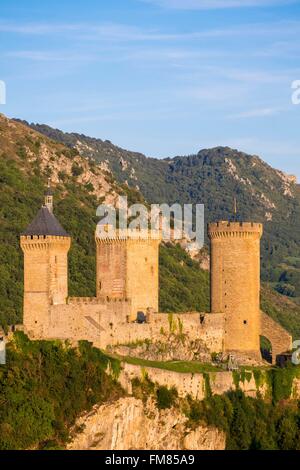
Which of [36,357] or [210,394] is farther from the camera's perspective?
[210,394]

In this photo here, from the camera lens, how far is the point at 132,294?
70.2 m

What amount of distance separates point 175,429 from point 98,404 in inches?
171

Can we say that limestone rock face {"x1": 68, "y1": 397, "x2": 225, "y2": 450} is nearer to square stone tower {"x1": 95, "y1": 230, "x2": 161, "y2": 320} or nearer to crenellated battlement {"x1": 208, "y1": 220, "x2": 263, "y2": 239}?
square stone tower {"x1": 95, "y1": 230, "x2": 161, "y2": 320}

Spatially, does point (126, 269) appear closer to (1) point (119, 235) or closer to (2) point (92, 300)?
(1) point (119, 235)

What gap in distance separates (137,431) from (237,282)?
11072 mm

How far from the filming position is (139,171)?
191 m

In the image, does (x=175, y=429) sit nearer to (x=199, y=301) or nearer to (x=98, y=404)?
(x=98, y=404)

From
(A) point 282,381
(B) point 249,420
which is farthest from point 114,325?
(A) point 282,381

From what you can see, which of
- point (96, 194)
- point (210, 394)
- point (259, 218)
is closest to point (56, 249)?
point (210, 394)

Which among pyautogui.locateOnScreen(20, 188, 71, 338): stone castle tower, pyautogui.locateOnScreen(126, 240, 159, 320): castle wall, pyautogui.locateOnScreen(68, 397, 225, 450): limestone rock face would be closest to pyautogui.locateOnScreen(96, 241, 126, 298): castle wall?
pyautogui.locateOnScreen(126, 240, 159, 320): castle wall

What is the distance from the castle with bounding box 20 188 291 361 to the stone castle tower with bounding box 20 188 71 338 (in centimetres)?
4

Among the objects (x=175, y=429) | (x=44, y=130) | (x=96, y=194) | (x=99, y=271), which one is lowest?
→ (x=175, y=429)

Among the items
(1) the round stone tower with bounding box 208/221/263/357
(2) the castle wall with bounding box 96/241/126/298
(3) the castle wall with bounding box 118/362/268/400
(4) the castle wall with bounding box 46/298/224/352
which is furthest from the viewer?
(1) the round stone tower with bounding box 208/221/263/357

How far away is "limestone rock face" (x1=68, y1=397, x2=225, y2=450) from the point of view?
62.0 m
